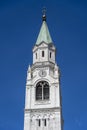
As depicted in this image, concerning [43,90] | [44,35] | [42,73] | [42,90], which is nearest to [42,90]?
[42,90]

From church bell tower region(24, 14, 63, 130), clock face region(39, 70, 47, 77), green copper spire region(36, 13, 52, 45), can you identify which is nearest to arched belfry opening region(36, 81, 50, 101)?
church bell tower region(24, 14, 63, 130)

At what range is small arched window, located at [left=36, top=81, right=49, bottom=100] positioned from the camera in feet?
265

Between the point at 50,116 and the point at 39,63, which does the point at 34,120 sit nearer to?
the point at 50,116

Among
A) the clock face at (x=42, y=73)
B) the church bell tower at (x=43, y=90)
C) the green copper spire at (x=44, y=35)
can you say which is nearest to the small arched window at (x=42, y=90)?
the church bell tower at (x=43, y=90)

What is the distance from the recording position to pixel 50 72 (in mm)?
84688

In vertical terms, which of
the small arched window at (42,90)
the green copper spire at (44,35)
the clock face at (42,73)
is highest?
the green copper spire at (44,35)

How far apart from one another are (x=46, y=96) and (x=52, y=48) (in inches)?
535

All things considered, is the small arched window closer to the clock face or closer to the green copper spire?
the clock face

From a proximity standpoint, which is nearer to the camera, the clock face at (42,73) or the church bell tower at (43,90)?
the church bell tower at (43,90)

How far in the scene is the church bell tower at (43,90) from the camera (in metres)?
76.5

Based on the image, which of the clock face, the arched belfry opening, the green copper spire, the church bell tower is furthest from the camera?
the green copper spire


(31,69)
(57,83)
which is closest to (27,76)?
(31,69)

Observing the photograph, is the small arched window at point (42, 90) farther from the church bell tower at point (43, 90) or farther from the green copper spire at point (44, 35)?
the green copper spire at point (44, 35)

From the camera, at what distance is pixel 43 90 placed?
81688mm
